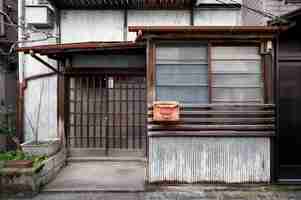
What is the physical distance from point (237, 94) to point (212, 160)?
155cm

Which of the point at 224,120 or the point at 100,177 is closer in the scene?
the point at 224,120

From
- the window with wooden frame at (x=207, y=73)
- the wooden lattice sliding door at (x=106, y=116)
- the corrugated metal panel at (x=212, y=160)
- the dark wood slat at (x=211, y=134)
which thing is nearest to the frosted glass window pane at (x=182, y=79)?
the window with wooden frame at (x=207, y=73)

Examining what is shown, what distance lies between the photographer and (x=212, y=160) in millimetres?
7789

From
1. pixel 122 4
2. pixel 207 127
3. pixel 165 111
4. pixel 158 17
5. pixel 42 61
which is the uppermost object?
pixel 122 4

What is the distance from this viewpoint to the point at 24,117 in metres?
10.8

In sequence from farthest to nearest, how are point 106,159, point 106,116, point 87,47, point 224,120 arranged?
1. point 106,116
2. point 106,159
3. point 87,47
4. point 224,120

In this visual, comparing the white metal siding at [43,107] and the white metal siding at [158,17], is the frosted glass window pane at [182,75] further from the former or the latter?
the white metal siding at [43,107]

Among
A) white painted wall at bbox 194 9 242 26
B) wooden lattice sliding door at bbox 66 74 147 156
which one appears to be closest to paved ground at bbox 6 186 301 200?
wooden lattice sliding door at bbox 66 74 147 156

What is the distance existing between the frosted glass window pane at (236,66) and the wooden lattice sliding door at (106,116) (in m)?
3.23

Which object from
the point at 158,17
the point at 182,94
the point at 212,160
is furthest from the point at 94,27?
the point at 212,160

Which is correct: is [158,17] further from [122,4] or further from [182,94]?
[182,94]

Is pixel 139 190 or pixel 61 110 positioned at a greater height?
pixel 61 110

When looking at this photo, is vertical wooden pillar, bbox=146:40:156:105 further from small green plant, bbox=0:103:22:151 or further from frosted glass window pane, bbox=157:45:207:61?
small green plant, bbox=0:103:22:151

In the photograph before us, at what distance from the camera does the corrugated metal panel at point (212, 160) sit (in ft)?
25.5
